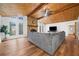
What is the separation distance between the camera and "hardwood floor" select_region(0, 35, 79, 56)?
8.31 ft

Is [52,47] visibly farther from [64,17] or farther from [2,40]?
[2,40]

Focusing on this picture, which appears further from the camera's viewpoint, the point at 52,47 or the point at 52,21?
the point at 52,21

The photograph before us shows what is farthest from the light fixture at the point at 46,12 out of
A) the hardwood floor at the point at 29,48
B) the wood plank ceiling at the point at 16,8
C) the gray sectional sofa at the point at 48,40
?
the hardwood floor at the point at 29,48

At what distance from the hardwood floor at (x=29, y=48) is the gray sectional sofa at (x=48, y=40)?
0.07 m

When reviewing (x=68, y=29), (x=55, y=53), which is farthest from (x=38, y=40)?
(x=68, y=29)

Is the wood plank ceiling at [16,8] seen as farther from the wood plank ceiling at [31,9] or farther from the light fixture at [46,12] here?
the light fixture at [46,12]

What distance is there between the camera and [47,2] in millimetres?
2562

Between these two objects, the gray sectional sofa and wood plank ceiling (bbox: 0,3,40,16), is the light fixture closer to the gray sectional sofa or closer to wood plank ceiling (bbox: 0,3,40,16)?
wood plank ceiling (bbox: 0,3,40,16)

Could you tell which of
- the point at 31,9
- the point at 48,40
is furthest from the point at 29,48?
the point at 31,9

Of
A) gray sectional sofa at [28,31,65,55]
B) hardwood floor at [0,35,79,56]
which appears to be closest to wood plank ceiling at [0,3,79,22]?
gray sectional sofa at [28,31,65,55]

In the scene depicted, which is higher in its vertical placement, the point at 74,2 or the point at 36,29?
the point at 74,2

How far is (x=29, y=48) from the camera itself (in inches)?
102

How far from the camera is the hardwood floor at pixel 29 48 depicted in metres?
2.53

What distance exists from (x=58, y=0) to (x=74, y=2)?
31 centimetres
